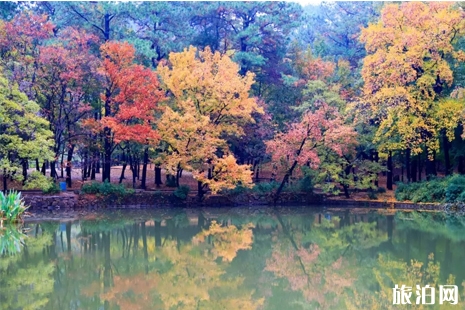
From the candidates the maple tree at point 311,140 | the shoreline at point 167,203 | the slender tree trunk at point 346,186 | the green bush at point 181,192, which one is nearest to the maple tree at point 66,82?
the shoreline at point 167,203

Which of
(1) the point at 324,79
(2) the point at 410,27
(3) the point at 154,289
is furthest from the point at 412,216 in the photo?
(3) the point at 154,289

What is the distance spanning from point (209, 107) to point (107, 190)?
6094 mm

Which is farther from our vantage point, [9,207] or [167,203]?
[167,203]

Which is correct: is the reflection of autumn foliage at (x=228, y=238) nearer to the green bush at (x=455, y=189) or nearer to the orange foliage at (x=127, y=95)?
the orange foliage at (x=127, y=95)

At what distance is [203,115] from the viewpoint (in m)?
24.4

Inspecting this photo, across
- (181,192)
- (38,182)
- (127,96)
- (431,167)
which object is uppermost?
(127,96)

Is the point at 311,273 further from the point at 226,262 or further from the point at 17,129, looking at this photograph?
the point at 17,129

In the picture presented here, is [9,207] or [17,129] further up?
[17,129]

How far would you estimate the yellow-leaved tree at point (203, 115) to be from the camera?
23.5 meters

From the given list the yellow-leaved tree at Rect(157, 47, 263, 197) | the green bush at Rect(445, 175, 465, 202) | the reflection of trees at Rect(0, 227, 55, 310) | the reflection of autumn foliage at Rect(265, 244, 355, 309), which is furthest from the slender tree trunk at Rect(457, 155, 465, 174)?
the reflection of trees at Rect(0, 227, 55, 310)

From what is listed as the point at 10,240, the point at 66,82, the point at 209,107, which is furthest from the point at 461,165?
the point at 10,240

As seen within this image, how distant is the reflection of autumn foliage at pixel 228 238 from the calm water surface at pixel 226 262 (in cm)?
3

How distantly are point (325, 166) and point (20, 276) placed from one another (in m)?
17.2

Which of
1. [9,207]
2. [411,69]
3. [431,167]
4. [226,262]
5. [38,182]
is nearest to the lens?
[226,262]
